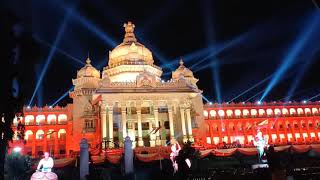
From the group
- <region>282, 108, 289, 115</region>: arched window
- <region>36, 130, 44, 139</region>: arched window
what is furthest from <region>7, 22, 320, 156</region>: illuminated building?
<region>282, 108, 289, 115</region>: arched window

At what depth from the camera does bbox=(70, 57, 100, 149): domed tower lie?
5353cm

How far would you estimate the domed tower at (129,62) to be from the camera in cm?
5672

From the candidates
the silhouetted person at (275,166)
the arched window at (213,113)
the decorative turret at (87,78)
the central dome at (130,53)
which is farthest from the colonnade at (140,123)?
the silhouetted person at (275,166)

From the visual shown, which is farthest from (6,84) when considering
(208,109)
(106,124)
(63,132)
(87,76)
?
(208,109)

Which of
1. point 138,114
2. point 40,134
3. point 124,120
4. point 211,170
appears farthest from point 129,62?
point 211,170

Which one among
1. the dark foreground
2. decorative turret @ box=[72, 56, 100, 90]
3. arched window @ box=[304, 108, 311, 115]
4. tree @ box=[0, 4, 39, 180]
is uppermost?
decorative turret @ box=[72, 56, 100, 90]

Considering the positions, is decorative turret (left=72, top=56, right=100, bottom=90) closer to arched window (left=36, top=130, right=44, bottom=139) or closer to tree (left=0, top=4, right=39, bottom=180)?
arched window (left=36, top=130, right=44, bottom=139)

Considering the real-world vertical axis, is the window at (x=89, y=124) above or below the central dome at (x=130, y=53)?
below

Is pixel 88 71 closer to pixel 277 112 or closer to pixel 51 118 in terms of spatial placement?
pixel 51 118

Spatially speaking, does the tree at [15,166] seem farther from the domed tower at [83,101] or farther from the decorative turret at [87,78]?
the decorative turret at [87,78]

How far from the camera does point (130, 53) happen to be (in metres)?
58.2

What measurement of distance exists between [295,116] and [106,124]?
4415 centimetres

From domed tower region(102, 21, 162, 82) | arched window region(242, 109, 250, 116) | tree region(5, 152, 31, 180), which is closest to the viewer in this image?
tree region(5, 152, 31, 180)

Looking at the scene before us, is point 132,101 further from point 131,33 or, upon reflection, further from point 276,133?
point 276,133
